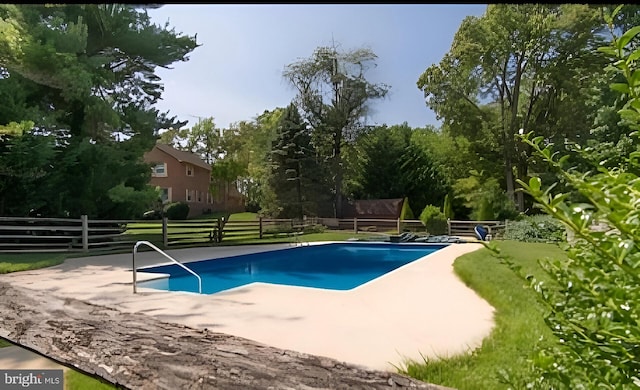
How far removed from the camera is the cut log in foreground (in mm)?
2590

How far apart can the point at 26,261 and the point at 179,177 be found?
21.4 m

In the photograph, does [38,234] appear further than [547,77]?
No

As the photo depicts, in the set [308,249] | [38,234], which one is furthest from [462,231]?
[38,234]

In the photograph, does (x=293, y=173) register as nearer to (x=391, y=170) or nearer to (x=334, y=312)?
(x=391, y=170)

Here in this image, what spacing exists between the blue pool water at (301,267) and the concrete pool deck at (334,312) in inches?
48.4

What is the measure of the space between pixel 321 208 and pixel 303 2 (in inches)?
953

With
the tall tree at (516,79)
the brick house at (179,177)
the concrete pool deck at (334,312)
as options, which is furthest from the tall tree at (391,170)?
the concrete pool deck at (334,312)

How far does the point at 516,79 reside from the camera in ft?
73.4

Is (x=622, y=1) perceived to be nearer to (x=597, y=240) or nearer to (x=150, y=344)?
(x=597, y=240)

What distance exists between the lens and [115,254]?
11.2m

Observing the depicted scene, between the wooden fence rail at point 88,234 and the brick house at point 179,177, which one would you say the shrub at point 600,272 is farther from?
the brick house at point 179,177

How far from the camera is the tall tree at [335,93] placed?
25.9 metres

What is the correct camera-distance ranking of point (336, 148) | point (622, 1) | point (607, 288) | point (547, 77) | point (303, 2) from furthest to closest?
point (336, 148) → point (547, 77) → point (607, 288) → point (303, 2) → point (622, 1)

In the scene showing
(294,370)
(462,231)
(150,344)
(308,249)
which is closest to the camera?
(294,370)
